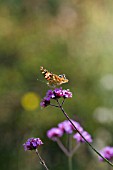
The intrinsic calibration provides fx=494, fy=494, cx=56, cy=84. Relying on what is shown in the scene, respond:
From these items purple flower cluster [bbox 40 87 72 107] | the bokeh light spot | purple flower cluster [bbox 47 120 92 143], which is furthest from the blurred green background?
purple flower cluster [bbox 40 87 72 107]

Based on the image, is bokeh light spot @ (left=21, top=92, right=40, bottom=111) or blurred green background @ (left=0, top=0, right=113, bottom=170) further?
Result: bokeh light spot @ (left=21, top=92, right=40, bottom=111)

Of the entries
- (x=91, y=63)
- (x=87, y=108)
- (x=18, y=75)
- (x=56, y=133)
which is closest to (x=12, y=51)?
(x=18, y=75)

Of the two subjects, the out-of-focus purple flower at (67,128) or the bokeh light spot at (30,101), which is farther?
the bokeh light spot at (30,101)

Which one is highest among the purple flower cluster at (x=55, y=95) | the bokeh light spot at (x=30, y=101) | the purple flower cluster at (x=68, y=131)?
the bokeh light spot at (x=30, y=101)

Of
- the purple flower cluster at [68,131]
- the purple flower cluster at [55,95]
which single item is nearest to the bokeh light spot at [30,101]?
the purple flower cluster at [68,131]

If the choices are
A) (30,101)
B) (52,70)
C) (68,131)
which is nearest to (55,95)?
(68,131)

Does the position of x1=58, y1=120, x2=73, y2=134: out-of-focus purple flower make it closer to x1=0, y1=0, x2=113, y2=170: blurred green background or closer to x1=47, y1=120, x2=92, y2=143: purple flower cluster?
x1=47, y1=120, x2=92, y2=143: purple flower cluster

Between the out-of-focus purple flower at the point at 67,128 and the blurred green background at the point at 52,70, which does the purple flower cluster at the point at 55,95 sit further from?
the blurred green background at the point at 52,70

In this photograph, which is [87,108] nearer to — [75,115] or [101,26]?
[75,115]
